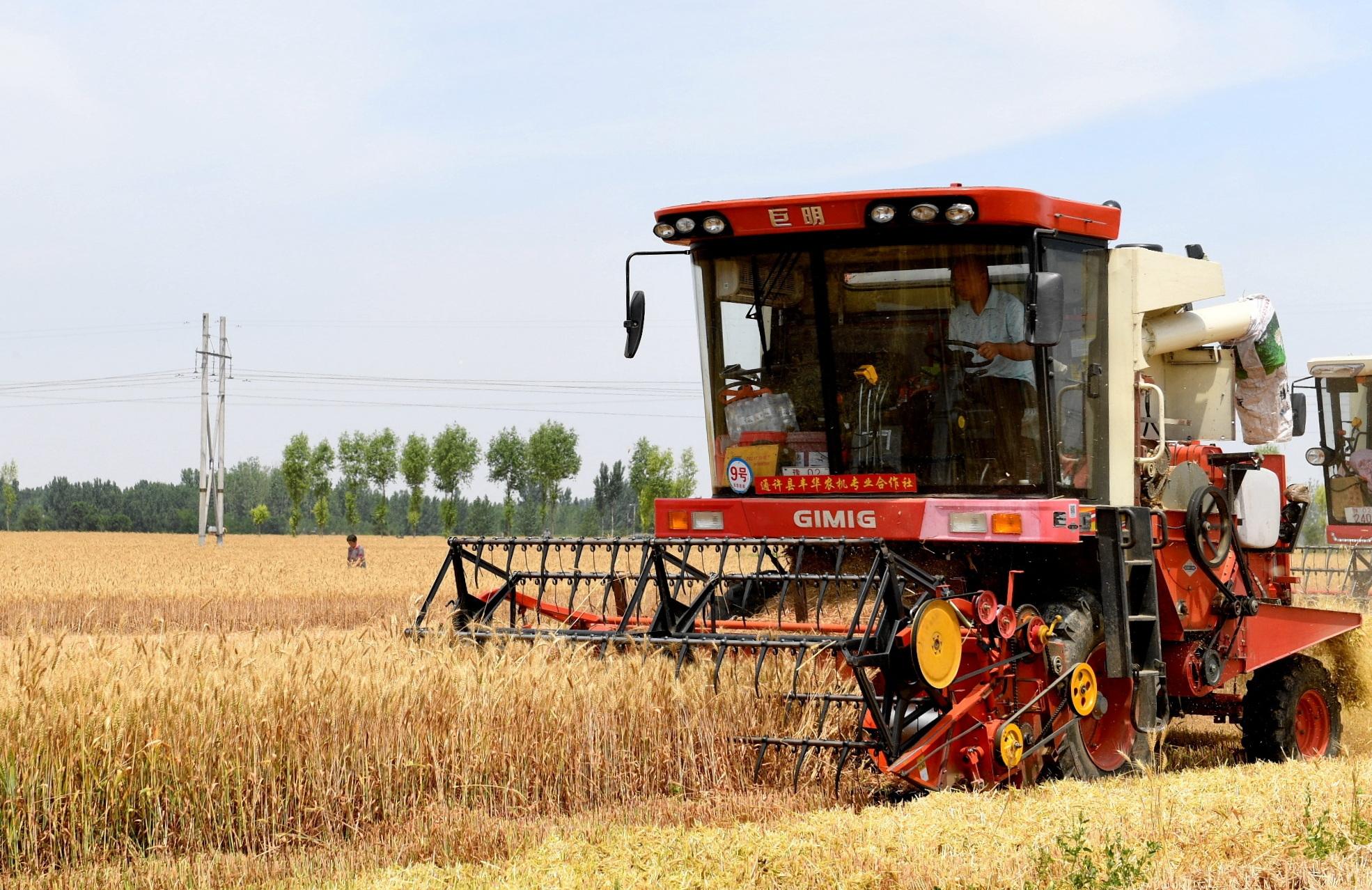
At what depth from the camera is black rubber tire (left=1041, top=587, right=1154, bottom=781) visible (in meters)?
6.58

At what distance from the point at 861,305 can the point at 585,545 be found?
1849 mm

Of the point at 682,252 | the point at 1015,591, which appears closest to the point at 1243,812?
the point at 1015,591

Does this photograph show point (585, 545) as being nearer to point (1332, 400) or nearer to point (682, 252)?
point (682, 252)

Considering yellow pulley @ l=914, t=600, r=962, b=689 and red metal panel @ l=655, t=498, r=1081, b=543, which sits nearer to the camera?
yellow pulley @ l=914, t=600, r=962, b=689

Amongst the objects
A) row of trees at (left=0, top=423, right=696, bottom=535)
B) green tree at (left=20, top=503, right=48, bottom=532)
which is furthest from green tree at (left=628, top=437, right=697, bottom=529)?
green tree at (left=20, top=503, right=48, bottom=532)

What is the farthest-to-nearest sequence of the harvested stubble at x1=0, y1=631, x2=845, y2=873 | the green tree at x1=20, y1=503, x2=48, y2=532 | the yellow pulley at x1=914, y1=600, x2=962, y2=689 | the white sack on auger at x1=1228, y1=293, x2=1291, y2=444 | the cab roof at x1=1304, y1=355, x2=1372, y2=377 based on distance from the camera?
1. the green tree at x1=20, y1=503, x2=48, y2=532
2. the cab roof at x1=1304, y1=355, x2=1372, y2=377
3. the white sack on auger at x1=1228, y1=293, x2=1291, y2=444
4. the yellow pulley at x1=914, y1=600, x2=962, y2=689
5. the harvested stubble at x1=0, y1=631, x2=845, y2=873

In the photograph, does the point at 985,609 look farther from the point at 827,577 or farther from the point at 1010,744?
the point at 827,577

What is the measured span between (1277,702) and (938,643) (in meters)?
3.11

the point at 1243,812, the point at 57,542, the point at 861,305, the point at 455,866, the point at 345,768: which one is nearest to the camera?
the point at 455,866

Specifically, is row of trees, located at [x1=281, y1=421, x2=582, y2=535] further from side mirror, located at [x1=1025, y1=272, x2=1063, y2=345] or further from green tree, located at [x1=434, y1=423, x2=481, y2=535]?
side mirror, located at [x1=1025, y1=272, x2=1063, y2=345]

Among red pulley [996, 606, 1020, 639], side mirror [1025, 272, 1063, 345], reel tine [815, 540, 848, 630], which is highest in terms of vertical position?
side mirror [1025, 272, 1063, 345]

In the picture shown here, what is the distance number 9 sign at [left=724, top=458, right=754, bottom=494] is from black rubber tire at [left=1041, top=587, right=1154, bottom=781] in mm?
1610

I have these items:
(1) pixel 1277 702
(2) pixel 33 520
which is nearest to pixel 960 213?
(1) pixel 1277 702

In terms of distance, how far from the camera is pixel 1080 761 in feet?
21.9
